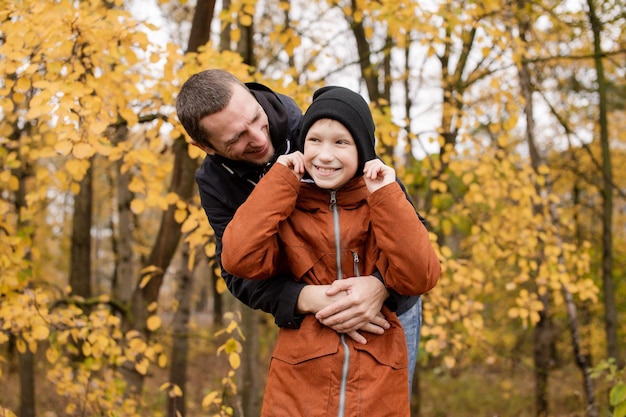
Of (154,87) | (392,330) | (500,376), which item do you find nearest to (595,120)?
(500,376)

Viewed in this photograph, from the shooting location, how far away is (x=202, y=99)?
1.89 meters

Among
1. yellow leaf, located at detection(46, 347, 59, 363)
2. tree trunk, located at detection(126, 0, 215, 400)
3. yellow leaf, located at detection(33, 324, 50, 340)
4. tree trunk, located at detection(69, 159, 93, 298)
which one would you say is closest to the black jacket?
tree trunk, located at detection(126, 0, 215, 400)

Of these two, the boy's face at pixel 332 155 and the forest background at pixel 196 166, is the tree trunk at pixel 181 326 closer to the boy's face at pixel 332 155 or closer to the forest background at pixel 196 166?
the forest background at pixel 196 166

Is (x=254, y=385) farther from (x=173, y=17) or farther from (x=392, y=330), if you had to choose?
(x=173, y=17)

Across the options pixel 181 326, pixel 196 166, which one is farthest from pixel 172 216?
pixel 181 326

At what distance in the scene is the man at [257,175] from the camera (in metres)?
1.76

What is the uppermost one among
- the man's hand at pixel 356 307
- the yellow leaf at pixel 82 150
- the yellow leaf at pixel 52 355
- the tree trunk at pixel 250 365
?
the yellow leaf at pixel 82 150

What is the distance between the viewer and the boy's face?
1.72 metres

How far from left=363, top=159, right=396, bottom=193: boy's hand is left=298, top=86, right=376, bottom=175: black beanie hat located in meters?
0.06

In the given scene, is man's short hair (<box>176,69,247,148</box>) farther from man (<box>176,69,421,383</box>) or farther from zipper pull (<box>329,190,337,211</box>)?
zipper pull (<box>329,190,337,211</box>)

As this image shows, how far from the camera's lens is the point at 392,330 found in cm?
185

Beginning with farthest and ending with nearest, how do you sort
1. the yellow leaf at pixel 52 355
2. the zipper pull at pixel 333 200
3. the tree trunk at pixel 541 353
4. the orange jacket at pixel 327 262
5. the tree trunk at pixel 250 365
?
the tree trunk at pixel 541 353 < the tree trunk at pixel 250 365 < the yellow leaf at pixel 52 355 < the zipper pull at pixel 333 200 < the orange jacket at pixel 327 262

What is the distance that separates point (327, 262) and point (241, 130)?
0.51 metres

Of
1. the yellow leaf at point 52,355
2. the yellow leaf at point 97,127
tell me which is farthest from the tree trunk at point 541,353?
the yellow leaf at point 97,127
